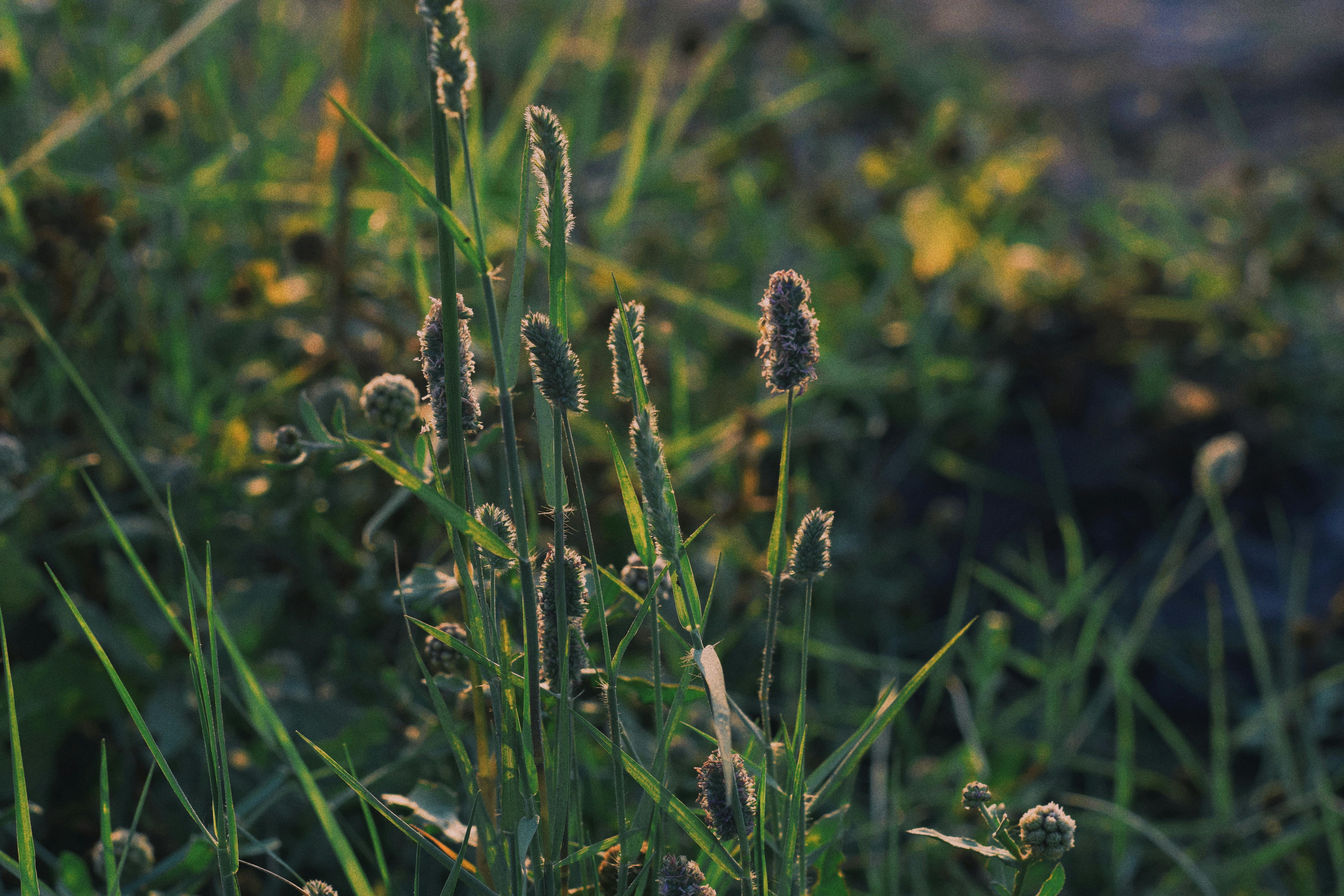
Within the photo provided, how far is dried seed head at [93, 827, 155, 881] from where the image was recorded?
91cm

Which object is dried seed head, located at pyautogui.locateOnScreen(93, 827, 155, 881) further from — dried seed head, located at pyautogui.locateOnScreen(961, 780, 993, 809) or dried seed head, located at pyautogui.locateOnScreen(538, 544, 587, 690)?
dried seed head, located at pyautogui.locateOnScreen(961, 780, 993, 809)

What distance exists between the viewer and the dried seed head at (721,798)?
2.34 feet

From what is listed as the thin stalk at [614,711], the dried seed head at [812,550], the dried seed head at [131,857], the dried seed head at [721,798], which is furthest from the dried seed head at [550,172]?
the dried seed head at [131,857]

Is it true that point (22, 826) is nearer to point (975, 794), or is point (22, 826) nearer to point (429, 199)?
point (429, 199)

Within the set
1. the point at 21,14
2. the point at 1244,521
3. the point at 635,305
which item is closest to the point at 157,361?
the point at 21,14

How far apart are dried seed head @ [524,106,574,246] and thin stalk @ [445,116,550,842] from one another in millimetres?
37

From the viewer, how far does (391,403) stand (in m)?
0.83

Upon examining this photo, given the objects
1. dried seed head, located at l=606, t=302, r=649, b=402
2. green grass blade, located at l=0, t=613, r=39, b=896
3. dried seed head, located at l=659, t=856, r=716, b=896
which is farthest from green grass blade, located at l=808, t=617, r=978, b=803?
green grass blade, located at l=0, t=613, r=39, b=896

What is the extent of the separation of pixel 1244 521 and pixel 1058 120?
1.88 m

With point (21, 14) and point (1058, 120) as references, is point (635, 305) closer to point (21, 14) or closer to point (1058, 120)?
point (21, 14)

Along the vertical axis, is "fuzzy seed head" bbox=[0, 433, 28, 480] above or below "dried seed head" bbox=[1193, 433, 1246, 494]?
above

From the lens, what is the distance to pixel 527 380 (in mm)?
1746

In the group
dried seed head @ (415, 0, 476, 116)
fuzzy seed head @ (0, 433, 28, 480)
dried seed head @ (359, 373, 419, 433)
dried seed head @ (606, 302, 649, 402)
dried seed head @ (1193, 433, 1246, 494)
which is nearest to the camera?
dried seed head @ (415, 0, 476, 116)

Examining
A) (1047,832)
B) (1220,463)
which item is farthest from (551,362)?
(1220,463)
